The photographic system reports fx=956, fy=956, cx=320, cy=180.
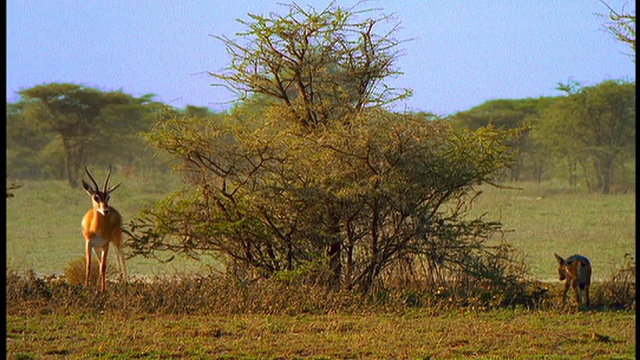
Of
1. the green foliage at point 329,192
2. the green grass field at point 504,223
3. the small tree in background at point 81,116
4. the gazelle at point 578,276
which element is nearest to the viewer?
the gazelle at point 578,276

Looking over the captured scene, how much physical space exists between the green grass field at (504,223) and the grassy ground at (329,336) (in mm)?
1648

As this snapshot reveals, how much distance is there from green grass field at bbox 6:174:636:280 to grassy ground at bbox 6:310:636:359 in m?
1.65

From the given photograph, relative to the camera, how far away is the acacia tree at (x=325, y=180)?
9.41 metres

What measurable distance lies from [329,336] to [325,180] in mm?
2230

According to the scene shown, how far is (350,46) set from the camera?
10180 mm

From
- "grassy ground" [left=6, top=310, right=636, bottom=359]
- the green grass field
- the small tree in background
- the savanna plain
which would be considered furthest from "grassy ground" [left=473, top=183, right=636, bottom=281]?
the small tree in background

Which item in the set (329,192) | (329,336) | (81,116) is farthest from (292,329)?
(81,116)

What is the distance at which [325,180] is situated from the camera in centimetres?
948

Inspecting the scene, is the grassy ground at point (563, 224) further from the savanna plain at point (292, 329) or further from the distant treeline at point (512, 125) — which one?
the distant treeline at point (512, 125)

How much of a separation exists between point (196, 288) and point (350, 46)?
304 cm

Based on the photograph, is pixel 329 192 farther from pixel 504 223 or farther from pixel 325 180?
pixel 504 223

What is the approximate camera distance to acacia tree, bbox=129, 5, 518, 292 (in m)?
9.41

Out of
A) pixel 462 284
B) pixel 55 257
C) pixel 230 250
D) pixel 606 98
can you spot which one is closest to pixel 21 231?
pixel 55 257

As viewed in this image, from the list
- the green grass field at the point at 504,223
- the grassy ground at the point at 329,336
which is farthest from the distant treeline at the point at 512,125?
the grassy ground at the point at 329,336
